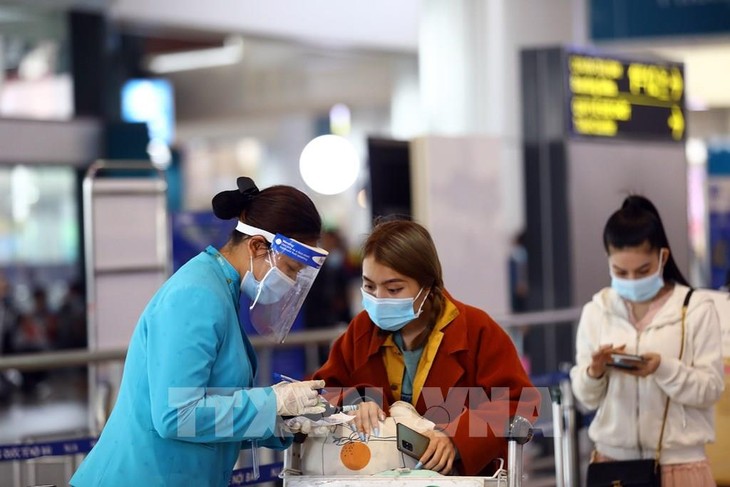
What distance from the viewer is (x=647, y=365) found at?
376cm

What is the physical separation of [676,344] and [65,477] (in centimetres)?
Result: 284

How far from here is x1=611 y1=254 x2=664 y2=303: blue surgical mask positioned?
154 inches

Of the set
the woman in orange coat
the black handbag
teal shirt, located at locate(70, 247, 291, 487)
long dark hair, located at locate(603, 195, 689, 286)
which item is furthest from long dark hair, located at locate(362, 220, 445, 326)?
the black handbag

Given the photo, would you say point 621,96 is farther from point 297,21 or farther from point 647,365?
point 297,21

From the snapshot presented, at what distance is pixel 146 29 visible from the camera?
13.5 metres

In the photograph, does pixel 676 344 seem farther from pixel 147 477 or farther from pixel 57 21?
pixel 57 21

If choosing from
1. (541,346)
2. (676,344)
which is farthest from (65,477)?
(541,346)

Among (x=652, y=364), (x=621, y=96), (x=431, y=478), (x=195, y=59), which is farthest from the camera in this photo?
(x=195, y=59)

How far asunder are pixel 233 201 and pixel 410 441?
821 millimetres

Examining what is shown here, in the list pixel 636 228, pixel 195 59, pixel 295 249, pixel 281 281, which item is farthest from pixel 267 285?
pixel 195 59

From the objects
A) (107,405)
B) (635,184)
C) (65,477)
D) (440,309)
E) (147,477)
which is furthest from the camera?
(635,184)

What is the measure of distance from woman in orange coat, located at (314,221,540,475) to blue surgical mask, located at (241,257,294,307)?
0.29m

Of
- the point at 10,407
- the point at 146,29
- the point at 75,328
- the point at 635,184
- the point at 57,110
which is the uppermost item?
the point at 146,29

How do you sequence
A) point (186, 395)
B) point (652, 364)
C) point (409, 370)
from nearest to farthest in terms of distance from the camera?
point (186, 395) < point (409, 370) < point (652, 364)
